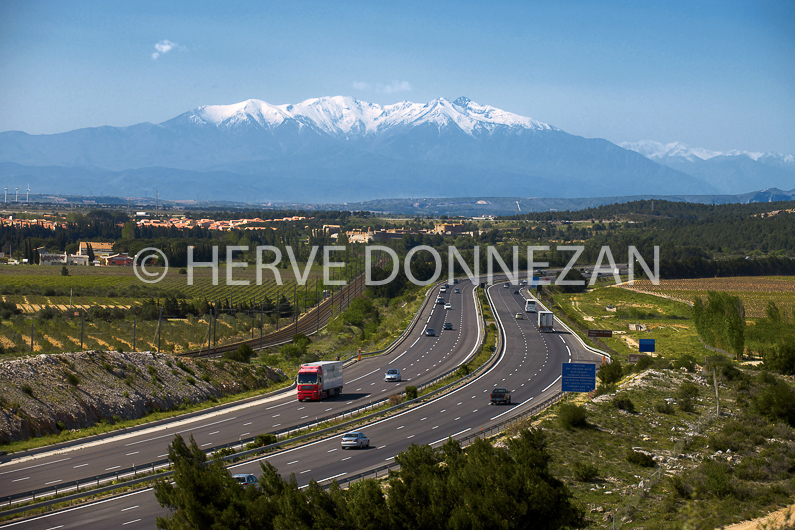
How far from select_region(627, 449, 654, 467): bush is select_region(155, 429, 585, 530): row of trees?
37.7 feet

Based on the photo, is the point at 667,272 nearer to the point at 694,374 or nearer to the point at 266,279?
the point at 266,279

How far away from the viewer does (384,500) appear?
20.4 m

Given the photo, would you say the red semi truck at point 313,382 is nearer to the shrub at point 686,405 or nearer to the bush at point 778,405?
the shrub at point 686,405

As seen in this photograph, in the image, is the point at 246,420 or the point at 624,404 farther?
the point at 624,404

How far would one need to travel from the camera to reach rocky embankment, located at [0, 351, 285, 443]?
118 ft

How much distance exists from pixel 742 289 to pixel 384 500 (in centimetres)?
11421

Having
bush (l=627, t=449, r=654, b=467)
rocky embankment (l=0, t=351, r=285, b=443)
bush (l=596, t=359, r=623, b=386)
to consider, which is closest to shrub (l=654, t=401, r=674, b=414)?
bush (l=596, t=359, r=623, b=386)

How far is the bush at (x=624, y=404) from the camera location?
43.7 metres

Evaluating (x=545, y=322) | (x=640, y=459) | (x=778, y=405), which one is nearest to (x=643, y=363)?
(x=778, y=405)

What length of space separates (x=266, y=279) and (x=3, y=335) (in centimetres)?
7546

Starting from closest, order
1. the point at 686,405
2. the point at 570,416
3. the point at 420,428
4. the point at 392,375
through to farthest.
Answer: the point at 420,428
the point at 570,416
the point at 686,405
the point at 392,375

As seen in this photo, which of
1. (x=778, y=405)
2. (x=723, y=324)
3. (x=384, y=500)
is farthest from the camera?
(x=723, y=324)

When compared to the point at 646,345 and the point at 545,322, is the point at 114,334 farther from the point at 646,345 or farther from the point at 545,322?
the point at 646,345

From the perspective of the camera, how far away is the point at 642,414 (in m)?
43.3
